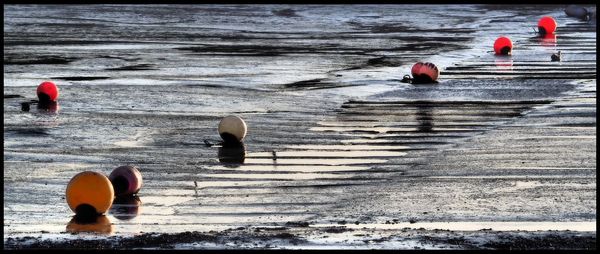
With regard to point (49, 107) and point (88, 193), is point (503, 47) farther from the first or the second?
point (88, 193)

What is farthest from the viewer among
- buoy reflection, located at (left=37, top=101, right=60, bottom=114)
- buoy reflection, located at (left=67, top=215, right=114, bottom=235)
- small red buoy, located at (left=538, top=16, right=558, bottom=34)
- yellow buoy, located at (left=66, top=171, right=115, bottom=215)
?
small red buoy, located at (left=538, top=16, right=558, bottom=34)

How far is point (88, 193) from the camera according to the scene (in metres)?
11.4

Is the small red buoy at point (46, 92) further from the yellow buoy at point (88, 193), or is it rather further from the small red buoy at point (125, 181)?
the yellow buoy at point (88, 193)

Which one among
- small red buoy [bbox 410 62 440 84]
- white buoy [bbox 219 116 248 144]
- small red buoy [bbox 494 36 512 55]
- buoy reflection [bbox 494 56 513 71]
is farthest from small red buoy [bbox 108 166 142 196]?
small red buoy [bbox 494 36 512 55]

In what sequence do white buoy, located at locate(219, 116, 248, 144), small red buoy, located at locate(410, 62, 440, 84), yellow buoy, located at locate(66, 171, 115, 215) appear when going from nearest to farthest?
yellow buoy, located at locate(66, 171, 115, 215)
white buoy, located at locate(219, 116, 248, 144)
small red buoy, located at locate(410, 62, 440, 84)

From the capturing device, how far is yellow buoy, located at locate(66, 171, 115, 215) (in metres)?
11.5

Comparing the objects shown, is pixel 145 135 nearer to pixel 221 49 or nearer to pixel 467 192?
pixel 467 192

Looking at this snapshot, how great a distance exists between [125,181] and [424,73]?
38.6ft

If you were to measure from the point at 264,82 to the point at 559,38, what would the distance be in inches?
593

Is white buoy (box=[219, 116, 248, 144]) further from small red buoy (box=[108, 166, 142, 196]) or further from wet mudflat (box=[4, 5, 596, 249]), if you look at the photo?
small red buoy (box=[108, 166, 142, 196])

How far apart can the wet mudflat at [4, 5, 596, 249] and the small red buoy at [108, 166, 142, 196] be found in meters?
0.27

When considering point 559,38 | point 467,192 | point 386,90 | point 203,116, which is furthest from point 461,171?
point 559,38

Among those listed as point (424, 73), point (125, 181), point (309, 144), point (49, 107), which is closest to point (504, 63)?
point (424, 73)

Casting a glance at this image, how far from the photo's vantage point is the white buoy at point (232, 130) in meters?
16.0
